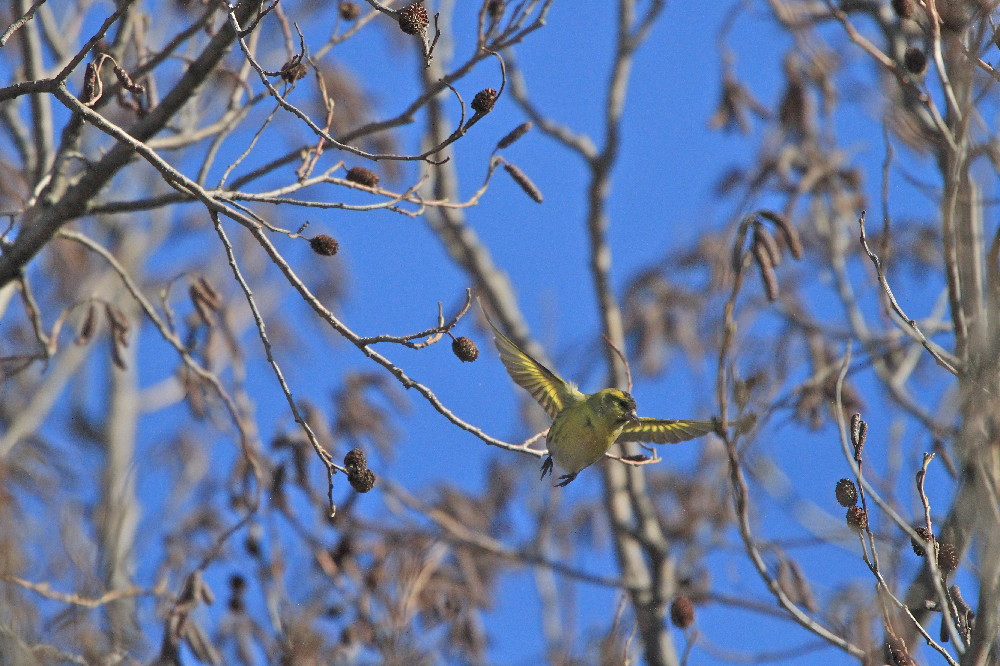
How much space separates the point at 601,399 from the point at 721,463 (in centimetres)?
352

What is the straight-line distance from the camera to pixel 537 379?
→ 14.5ft

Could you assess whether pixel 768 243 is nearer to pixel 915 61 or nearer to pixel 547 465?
pixel 915 61

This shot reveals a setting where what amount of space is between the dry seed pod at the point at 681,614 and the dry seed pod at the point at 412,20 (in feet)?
6.96

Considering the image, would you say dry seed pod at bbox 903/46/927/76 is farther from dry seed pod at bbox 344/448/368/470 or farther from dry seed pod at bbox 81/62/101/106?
dry seed pod at bbox 81/62/101/106

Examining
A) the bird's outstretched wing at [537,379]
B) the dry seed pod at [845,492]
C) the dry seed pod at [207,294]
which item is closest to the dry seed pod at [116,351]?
the dry seed pod at [207,294]

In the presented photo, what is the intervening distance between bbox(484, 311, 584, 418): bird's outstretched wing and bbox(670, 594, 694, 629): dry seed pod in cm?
103

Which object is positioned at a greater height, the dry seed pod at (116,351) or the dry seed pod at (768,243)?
the dry seed pod at (768,243)

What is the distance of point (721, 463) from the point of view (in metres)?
7.45

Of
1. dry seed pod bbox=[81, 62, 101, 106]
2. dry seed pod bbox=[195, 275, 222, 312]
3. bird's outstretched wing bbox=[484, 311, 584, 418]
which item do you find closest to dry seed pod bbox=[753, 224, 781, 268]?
bird's outstretched wing bbox=[484, 311, 584, 418]

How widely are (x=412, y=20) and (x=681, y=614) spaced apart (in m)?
2.17

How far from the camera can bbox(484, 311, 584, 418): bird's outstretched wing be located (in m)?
4.00

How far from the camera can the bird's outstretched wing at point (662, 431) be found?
3.90m

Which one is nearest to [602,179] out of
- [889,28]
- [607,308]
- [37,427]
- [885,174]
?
[607,308]

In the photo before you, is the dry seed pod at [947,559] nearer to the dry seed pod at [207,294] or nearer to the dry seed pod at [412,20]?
the dry seed pod at [412,20]
